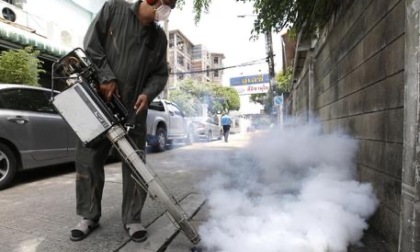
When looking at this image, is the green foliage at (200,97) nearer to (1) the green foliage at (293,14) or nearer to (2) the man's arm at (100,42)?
(1) the green foliage at (293,14)

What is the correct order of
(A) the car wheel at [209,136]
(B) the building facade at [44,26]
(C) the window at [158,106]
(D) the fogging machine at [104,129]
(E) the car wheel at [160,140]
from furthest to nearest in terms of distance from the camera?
(A) the car wheel at [209,136] < (C) the window at [158,106] < (B) the building facade at [44,26] < (E) the car wheel at [160,140] < (D) the fogging machine at [104,129]

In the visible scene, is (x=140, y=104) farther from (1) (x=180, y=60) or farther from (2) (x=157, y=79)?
(1) (x=180, y=60)

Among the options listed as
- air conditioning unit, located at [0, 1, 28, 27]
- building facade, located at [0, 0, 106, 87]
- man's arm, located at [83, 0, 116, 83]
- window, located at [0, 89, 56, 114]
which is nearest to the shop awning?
building facade, located at [0, 0, 106, 87]

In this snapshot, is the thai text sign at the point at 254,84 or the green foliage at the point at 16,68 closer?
the green foliage at the point at 16,68

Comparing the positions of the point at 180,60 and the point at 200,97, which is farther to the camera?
the point at 180,60

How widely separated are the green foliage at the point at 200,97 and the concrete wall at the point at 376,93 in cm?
2589

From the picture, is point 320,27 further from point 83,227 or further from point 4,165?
point 4,165

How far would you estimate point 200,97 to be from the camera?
127 ft

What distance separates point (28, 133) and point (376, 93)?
4.41 m

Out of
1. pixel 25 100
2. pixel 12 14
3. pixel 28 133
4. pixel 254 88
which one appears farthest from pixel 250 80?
pixel 28 133

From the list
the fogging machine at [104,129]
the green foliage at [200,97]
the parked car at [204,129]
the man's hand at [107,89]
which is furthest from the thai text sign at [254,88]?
the fogging machine at [104,129]

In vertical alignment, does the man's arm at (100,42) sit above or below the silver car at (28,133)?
above

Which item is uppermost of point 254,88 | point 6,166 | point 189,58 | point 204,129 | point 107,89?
point 189,58

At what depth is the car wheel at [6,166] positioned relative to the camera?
458 cm
